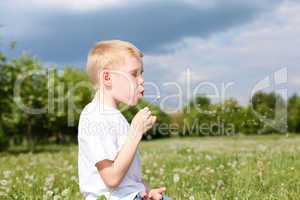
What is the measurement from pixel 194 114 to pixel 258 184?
889 inches

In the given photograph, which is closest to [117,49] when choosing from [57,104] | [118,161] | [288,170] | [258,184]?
[118,161]

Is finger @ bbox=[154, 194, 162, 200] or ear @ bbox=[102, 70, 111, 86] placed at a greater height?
ear @ bbox=[102, 70, 111, 86]

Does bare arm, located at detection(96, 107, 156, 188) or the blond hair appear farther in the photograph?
the blond hair

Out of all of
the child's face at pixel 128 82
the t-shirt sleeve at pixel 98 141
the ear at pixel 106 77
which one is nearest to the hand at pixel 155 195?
the t-shirt sleeve at pixel 98 141

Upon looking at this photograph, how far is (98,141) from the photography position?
3928mm

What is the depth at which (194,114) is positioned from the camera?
97.4ft

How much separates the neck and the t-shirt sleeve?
195 millimetres

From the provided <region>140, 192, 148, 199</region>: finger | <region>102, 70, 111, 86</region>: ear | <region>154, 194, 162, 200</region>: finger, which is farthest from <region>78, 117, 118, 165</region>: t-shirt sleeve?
<region>154, 194, 162, 200</region>: finger

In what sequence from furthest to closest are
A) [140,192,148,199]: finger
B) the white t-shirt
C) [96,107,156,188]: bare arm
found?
1. [140,192,148,199]: finger
2. the white t-shirt
3. [96,107,156,188]: bare arm

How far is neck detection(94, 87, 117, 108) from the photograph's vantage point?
165 inches

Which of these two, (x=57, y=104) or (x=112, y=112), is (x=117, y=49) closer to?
(x=112, y=112)

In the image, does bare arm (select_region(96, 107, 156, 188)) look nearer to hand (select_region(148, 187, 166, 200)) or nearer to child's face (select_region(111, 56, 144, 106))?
child's face (select_region(111, 56, 144, 106))

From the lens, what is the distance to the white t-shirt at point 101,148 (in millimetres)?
3941

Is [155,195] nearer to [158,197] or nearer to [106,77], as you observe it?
[158,197]
